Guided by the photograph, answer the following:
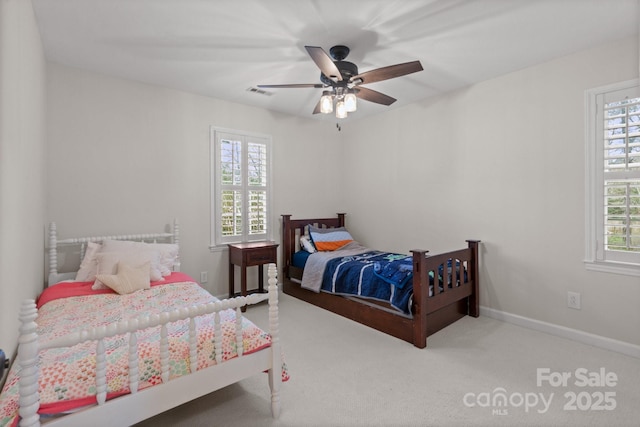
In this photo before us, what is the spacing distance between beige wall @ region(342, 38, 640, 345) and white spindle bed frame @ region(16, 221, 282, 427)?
8.41 ft

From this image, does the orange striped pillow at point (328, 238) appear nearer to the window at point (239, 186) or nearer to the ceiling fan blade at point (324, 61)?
the window at point (239, 186)

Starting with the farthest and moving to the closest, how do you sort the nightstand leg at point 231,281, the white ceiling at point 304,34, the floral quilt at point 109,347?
the nightstand leg at point 231,281 → the white ceiling at point 304,34 → the floral quilt at point 109,347

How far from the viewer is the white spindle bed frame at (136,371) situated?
113cm

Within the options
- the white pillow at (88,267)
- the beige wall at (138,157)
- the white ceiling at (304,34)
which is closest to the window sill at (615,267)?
the white ceiling at (304,34)

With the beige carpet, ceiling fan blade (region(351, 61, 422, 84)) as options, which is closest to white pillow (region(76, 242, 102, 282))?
the beige carpet

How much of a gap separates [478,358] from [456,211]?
1647mm

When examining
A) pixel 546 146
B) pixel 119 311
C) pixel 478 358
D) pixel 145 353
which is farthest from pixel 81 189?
A: pixel 546 146

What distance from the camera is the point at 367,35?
239cm

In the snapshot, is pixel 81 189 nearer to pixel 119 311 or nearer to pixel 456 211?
pixel 119 311

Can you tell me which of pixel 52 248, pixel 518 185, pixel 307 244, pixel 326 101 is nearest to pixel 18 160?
pixel 52 248

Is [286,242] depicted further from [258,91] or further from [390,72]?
[390,72]

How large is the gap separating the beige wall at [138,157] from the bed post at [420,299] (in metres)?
2.19

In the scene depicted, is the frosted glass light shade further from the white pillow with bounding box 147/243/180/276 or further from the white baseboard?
the white baseboard

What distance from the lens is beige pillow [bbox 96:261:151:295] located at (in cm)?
242
